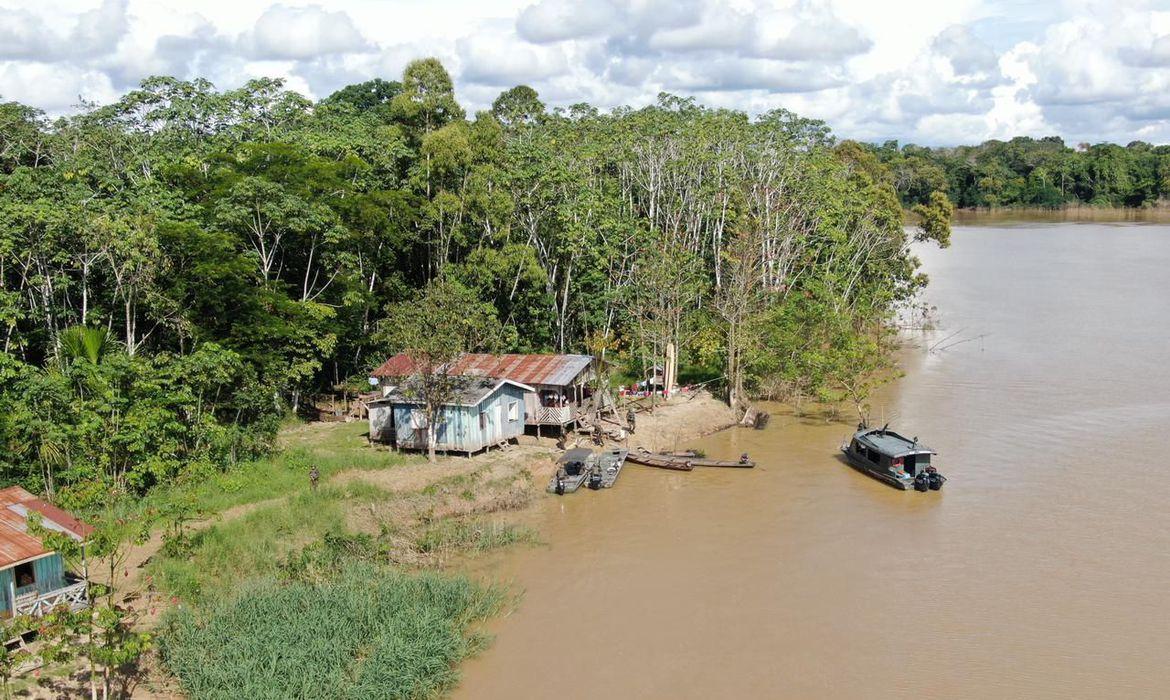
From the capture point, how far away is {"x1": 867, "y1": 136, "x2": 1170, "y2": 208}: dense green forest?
322 ft

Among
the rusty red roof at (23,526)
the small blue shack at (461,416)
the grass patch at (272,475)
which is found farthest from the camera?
the small blue shack at (461,416)

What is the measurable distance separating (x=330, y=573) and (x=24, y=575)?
5265 millimetres

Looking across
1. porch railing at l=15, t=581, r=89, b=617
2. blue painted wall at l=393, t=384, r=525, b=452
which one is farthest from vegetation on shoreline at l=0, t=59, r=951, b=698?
blue painted wall at l=393, t=384, r=525, b=452

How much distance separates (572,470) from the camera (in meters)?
24.1

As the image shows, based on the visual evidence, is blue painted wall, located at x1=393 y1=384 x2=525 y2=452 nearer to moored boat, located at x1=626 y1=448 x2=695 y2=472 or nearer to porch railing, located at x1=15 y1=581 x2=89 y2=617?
moored boat, located at x1=626 y1=448 x2=695 y2=472

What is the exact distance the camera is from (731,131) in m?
38.0

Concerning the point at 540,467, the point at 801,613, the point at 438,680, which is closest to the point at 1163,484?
the point at 801,613

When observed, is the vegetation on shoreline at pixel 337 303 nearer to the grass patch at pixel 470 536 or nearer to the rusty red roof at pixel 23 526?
the grass patch at pixel 470 536

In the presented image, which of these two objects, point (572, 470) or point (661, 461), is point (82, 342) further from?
point (661, 461)

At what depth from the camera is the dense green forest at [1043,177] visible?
9812cm

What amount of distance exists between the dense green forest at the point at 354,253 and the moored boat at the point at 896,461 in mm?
6021

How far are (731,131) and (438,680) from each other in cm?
2935

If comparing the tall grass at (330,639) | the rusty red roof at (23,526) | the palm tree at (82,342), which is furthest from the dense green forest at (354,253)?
the tall grass at (330,639)

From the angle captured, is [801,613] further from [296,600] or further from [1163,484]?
[1163,484]
